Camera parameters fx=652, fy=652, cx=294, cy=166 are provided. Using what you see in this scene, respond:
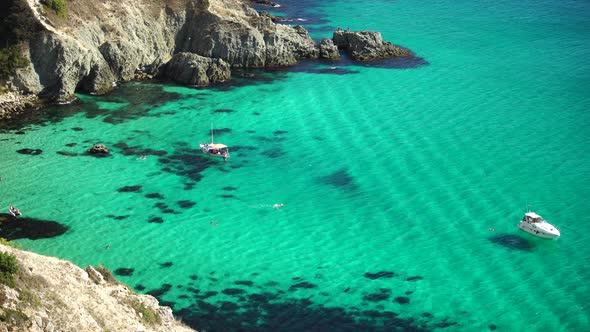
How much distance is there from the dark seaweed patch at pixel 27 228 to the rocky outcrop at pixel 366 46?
69.2m

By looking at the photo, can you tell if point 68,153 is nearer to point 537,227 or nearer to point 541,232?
point 537,227

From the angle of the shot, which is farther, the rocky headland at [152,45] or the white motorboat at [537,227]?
the rocky headland at [152,45]

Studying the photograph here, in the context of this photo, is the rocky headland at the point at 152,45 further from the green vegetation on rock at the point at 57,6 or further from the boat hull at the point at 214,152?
the boat hull at the point at 214,152

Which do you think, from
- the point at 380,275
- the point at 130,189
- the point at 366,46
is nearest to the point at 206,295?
the point at 380,275

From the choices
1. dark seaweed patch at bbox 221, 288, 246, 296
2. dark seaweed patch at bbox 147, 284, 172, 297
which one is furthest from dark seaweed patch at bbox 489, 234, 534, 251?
dark seaweed patch at bbox 147, 284, 172, 297

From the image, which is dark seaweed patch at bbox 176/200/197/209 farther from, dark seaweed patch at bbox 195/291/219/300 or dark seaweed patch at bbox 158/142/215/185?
dark seaweed patch at bbox 195/291/219/300

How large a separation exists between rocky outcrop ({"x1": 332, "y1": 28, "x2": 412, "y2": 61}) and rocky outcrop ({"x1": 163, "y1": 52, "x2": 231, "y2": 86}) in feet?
87.4

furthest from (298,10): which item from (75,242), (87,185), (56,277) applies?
(56,277)

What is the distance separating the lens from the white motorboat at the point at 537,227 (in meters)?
61.1

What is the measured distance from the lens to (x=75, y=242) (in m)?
58.6

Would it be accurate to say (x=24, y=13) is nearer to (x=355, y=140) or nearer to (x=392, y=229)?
(x=355, y=140)

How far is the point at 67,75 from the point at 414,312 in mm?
60836

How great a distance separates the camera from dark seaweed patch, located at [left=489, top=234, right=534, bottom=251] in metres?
60.5

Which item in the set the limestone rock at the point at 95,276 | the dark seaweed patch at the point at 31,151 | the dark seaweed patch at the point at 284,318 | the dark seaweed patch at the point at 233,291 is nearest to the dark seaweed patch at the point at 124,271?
the dark seaweed patch at the point at 284,318
